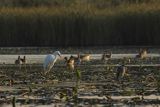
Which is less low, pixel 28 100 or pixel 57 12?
pixel 57 12

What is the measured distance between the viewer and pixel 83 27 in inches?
1318

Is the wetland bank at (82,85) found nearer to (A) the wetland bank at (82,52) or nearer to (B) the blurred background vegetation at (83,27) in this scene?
(A) the wetland bank at (82,52)

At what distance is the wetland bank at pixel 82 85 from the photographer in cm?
1336

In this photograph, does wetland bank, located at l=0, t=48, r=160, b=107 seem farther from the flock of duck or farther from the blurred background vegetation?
the blurred background vegetation

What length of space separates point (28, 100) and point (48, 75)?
533cm

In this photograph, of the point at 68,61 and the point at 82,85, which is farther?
the point at 68,61

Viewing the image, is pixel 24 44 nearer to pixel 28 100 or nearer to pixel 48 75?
pixel 48 75

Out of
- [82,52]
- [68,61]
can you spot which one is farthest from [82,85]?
[82,52]

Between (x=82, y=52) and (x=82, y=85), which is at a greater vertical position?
(x=82, y=52)

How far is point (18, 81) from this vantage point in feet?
57.0

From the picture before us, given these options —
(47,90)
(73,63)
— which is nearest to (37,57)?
(73,63)

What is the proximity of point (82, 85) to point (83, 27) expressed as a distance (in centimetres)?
1762

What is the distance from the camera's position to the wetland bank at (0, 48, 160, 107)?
13359 millimetres

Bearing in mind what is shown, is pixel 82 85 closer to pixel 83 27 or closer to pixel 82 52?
pixel 82 52
